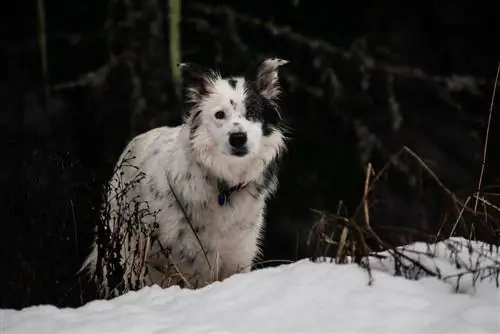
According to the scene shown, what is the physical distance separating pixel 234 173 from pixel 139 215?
2.31ft

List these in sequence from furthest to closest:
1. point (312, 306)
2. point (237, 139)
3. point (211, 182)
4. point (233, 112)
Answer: point (211, 182), point (233, 112), point (237, 139), point (312, 306)

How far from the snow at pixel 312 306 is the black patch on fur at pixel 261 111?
74.4 inches

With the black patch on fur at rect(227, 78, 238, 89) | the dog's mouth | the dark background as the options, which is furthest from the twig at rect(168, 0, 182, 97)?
the dog's mouth

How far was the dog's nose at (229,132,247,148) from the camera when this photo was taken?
533cm

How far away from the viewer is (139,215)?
17.4 ft

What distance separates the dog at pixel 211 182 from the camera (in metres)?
5.38

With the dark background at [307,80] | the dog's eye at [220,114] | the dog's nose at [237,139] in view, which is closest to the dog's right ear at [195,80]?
the dog's eye at [220,114]

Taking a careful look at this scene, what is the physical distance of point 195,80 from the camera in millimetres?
5742

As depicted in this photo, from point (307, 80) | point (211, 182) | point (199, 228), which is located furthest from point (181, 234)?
point (307, 80)

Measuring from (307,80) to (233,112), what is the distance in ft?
19.2

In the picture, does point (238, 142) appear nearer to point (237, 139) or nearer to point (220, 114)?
point (237, 139)

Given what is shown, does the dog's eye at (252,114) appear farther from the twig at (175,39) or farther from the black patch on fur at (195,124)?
the twig at (175,39)

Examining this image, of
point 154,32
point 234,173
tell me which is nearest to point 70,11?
point 154,32

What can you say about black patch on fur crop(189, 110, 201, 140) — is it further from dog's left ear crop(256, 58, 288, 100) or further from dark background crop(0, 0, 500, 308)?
dark background crop(0, 0, 500, 308)
